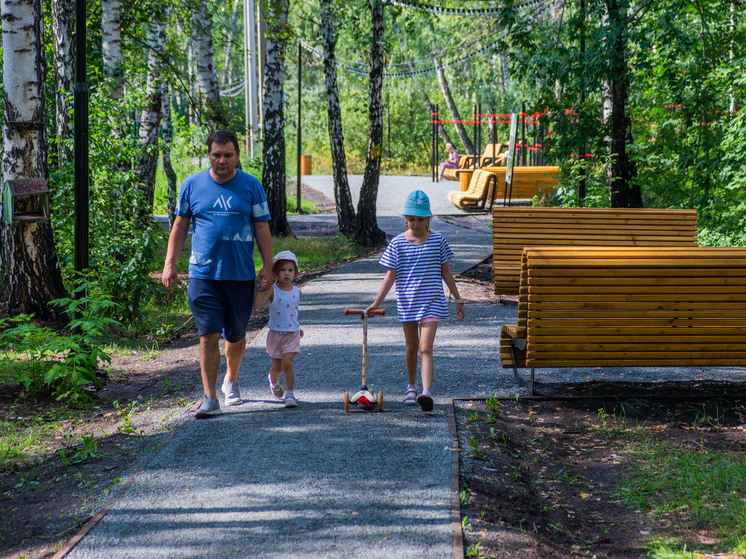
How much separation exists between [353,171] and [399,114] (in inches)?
182

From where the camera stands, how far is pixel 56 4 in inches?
378

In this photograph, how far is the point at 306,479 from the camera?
4.41 m

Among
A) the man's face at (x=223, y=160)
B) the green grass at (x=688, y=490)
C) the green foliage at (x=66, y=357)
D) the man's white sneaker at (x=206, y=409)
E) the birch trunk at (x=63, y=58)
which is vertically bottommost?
the green grass at (x=688, y=490)

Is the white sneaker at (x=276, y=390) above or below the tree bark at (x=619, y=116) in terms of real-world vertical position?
below

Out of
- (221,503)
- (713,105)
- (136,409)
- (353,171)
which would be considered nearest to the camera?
(221,503)

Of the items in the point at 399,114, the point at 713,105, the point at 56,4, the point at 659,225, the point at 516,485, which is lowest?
the point at 516,485

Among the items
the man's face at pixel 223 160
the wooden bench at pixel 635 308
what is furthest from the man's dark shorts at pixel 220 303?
the wooden bench at pixel 635 308

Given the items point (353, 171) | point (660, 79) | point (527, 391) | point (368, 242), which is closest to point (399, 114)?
point (353, 171)

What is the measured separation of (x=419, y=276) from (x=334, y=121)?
10919mm

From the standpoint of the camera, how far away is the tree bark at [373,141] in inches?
572

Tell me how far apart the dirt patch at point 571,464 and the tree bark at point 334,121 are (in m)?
10.4

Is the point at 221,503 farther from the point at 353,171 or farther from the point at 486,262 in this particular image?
the point at 353,171

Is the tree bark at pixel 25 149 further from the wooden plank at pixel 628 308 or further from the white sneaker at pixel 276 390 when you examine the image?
the wooden plank at pixel 628 308

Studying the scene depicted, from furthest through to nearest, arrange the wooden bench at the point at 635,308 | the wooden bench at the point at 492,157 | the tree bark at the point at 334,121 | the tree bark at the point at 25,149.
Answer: the wooden bench at the point at 492,157 → the tree bark at the point at 334,121 → the tree bark at the point at 25,149 → the wooden bench at the point at 635,308
